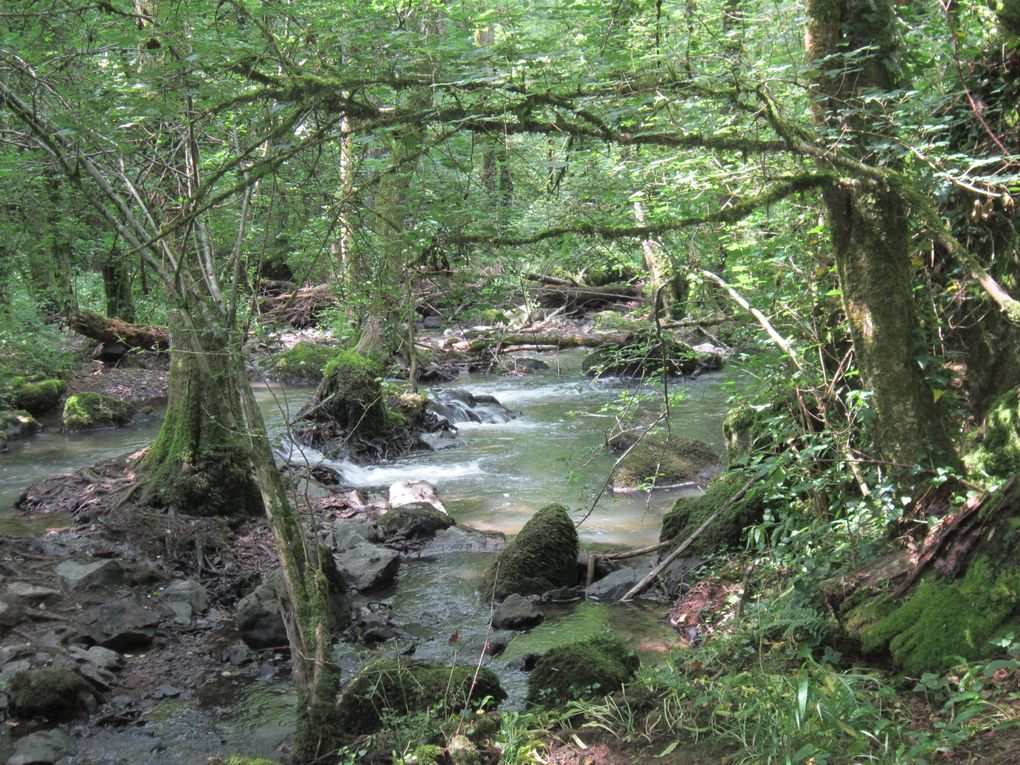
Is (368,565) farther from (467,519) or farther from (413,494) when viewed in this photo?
(413,494)

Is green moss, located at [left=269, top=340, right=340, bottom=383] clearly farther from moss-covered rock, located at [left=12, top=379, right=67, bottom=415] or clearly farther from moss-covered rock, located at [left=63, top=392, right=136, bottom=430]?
moss-covered rock, located at [left=12, top=379, right=67, bottom=415]

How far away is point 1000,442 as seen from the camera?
169 inches

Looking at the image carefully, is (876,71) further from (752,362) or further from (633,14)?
(752,362)

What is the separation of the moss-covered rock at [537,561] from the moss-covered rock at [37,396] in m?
10.6

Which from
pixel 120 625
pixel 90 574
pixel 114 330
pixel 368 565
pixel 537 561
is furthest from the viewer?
pixel 114 330

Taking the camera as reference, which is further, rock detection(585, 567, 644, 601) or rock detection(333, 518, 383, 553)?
rock detection(333, 518, 383, 553)

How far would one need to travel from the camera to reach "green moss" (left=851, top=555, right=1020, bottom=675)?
3.58 m

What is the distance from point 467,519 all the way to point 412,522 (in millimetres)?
867

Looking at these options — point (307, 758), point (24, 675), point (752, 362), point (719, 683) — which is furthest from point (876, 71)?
point (24, 675)

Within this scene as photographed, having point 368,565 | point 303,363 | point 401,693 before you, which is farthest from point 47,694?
point 303,363

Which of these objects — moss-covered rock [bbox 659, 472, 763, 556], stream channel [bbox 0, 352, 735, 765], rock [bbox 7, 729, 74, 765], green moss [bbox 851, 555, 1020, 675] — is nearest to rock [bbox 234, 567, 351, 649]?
stream channel [bbox 0, 352, 735, 765]

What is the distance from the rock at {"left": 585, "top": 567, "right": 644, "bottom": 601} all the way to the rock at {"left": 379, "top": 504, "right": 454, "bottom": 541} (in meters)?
2.19

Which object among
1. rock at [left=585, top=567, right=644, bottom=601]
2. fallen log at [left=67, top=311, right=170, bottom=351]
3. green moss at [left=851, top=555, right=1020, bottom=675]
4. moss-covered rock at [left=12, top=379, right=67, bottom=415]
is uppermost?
fallen log at [left=67, top=311, right=170, bottom=351]

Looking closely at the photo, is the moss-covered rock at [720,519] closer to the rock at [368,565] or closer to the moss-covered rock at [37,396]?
the rock at [368,565]
